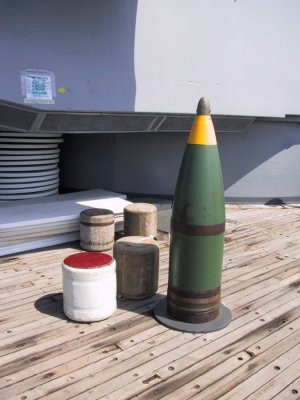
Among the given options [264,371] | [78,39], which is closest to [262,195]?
[78,39]

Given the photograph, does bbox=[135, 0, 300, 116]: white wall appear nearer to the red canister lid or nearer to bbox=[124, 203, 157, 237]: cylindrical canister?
bbox=[124, 203, 157, 237]: cylindrical canister

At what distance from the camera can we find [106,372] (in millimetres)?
3396

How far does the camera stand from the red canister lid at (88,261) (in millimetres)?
4051

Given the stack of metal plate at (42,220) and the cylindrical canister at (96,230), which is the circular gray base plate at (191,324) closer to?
the cylindrical canister at (96,230)

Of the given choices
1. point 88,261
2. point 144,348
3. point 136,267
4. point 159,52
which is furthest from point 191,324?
point 159,52

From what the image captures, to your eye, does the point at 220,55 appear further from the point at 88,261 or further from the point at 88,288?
the point at 88,288

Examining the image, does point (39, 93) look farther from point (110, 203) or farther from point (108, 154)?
point (108, 154)

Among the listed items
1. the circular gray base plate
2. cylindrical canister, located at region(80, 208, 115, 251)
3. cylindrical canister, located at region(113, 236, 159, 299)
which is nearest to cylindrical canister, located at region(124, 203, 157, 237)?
cylindrical canister, located at region(80, 208, 115, 251)

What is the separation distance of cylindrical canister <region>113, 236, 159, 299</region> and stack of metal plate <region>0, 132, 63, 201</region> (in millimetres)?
3327

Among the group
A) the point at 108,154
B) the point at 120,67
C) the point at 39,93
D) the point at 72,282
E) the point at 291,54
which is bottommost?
the point at 72,282

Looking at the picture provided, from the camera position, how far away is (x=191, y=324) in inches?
163

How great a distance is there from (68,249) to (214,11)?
5.02 metres

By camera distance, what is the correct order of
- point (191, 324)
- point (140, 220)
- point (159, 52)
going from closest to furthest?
point (191, 324)
point (140, 220)
point (159, 52)

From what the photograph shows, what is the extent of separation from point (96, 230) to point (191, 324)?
244 centimetres
